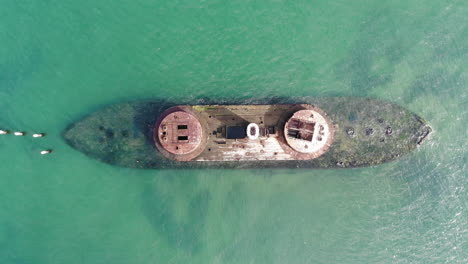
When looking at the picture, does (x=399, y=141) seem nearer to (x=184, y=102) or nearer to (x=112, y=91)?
(x=184, y=102)

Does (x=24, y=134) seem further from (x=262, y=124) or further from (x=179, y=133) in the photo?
(x=262, y=124)

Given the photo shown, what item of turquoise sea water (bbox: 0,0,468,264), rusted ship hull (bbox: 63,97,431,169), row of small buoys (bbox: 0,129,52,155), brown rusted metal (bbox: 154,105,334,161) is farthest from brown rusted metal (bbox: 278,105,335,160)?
row of small buoys (bbox: 0,129,52,155)

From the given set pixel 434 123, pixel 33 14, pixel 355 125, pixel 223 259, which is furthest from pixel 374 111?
pixel 33 14

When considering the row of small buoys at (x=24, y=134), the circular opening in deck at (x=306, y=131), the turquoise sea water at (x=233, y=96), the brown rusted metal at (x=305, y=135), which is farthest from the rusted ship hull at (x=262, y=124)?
the row of small buoys at (x=24, y=134)

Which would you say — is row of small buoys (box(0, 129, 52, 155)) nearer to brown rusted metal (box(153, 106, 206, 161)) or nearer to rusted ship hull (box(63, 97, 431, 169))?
rusted ship hull (box(63, 97, 431, 169))

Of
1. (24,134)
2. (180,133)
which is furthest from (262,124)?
(24,134)

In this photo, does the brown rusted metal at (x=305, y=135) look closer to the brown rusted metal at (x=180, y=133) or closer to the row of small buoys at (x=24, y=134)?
the brown rusted metal at (x=180, y=133)
